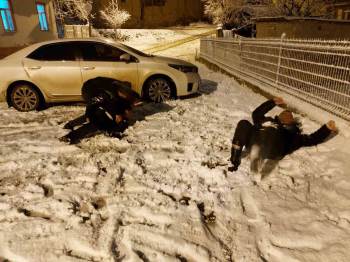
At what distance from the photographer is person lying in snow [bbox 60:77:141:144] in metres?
4.47

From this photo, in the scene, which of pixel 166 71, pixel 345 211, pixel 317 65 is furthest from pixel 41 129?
pixel 317 65

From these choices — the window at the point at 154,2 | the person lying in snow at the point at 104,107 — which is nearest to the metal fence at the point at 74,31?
the window at the point at 154,2

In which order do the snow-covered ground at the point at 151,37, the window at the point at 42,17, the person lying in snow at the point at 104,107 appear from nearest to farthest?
the person lying in snow at the point at 104,107 < the window at the point at 42,17 < the snow-covered ground at the point at 151,37

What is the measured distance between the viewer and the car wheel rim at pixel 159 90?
6503 millimetres

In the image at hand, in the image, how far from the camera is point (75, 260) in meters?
2.33

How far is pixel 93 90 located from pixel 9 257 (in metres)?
2.81

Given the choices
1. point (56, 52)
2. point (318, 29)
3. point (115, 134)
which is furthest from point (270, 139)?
point (318, 29)

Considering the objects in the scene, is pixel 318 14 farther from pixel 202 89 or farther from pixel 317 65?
pixel 317 65

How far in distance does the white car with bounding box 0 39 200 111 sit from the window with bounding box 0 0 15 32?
867 cm

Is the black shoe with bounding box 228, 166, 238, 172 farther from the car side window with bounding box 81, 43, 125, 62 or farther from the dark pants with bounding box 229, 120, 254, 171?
the car side window with bounding box 81, 43, 125, 62

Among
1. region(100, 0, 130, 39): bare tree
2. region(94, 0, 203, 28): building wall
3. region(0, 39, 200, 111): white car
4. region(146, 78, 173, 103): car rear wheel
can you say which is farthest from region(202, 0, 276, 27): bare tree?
region(0, 39, 200, 111): white car

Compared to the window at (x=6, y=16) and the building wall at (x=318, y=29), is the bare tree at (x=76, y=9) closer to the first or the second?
the window at (x=6, y=16)

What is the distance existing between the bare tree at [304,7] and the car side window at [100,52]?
748 inches

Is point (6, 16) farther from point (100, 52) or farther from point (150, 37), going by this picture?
point (150, 37)
